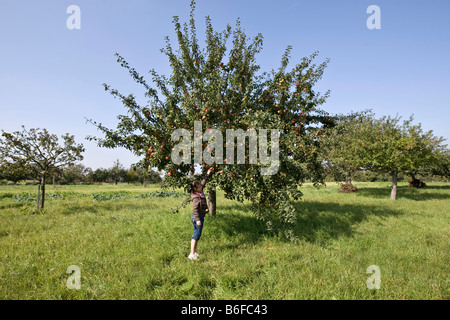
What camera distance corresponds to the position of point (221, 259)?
5551mm

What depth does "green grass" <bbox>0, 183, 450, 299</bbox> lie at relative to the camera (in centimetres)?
409

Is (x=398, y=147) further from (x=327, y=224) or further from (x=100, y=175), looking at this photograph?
(x=100, y=175)

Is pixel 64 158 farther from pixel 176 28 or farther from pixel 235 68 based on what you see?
pixel 235 68

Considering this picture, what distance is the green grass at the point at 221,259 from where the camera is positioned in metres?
4.09

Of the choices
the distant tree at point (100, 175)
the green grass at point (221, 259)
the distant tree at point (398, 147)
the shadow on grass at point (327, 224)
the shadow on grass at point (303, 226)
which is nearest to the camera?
the green grass at point (221, 259)

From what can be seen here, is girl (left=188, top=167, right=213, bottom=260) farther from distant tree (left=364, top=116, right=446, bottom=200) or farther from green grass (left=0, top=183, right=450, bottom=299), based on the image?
distant tree (left=364, top=116, right=446, bottom=200)

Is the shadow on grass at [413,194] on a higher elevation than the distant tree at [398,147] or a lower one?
lower

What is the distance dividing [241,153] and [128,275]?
3984 millimetres

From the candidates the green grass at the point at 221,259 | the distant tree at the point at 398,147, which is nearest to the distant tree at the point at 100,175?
the green grass at the point at 221,259

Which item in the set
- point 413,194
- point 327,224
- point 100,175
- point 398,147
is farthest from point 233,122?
point 100,175

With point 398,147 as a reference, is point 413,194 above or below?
below

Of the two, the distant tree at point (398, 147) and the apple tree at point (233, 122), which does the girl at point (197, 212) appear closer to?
the apple tree at point (233, 122)

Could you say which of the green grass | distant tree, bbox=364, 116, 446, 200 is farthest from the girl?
distant tree, bbox=364, 116, 446, 200
